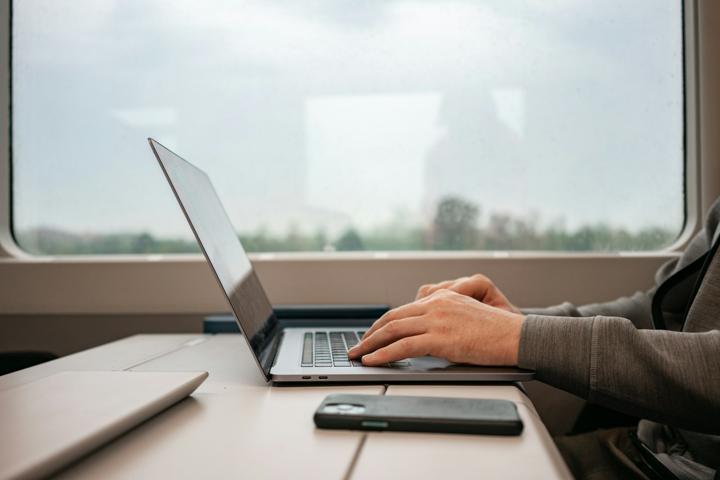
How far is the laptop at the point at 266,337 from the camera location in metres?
0.71

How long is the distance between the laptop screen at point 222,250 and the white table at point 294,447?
0.41 feet

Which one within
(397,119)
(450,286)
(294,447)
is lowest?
(294,447)

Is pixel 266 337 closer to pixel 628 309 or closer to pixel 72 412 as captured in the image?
pixel 72 412

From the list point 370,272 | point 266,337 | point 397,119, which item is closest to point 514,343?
point 266,337

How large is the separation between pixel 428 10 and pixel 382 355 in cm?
131

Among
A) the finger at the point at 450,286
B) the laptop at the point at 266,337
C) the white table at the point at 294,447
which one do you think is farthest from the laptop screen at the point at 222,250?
the finger at the point at 450,286

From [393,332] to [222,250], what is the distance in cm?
33

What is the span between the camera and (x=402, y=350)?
2.39ft

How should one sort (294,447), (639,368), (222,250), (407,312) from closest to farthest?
1. (294,447)
2. (639,368)
3. (407,312)
4. (222,250)

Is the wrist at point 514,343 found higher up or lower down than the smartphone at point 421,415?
higher up

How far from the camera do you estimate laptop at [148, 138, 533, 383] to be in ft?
2.34

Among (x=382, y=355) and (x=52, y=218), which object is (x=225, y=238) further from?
(x=52, y=218)

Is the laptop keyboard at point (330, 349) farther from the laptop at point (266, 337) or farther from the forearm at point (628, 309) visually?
the forearm at point (628, 309)

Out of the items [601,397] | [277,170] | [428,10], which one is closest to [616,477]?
[601,397]
